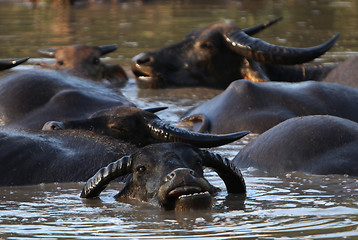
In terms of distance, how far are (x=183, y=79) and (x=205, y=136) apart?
265 inches

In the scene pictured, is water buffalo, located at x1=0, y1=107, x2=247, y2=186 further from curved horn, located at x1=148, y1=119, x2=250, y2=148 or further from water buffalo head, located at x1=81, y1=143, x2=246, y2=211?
water buffalo head, located at x1=81, y1=143, x2=246, y2=211

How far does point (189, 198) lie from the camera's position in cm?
530

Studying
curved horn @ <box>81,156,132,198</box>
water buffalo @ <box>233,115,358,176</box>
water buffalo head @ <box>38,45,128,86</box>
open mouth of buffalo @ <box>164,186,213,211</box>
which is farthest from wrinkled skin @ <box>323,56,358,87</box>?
open mouth of buffalo @ <box>164,186,213,211</box>

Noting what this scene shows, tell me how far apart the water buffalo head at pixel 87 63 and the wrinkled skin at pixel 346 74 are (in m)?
A: 3.50

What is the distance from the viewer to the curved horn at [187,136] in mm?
6797

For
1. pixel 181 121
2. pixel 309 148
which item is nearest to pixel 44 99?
pixel 181 121

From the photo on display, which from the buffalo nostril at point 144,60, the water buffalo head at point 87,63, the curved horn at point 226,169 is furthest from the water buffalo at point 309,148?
the buffalo nostril at point 144,60

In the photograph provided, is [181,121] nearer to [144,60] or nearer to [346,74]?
[346,74]

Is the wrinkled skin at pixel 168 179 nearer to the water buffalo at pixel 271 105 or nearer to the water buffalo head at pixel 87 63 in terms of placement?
the water buffalo at pixel 271 105

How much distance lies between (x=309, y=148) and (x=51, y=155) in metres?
2.08

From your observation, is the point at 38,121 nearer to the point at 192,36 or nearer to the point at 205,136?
the point at 205,136

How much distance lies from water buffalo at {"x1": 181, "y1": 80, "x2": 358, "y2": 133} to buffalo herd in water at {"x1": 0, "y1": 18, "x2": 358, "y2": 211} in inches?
0.5

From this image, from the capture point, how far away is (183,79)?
1366cm

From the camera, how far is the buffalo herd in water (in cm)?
581
